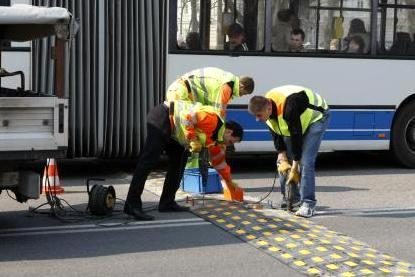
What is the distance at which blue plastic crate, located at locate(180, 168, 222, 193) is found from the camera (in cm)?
902

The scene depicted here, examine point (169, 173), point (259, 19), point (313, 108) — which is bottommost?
point (169, 173)

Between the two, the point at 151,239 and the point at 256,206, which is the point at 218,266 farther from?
the point at 256,206

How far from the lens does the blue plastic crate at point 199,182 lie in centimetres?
902

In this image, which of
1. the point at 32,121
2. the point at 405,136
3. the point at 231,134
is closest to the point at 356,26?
the point at 405,136

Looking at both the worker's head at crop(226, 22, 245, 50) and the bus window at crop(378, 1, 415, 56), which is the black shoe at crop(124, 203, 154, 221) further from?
the bus window at crop(378, 1, 415, 56)

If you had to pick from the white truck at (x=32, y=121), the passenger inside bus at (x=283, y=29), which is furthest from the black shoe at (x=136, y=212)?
the passenger inside bus at (x=283, y=29)

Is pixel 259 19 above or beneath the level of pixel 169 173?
above

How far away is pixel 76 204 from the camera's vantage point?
8453 mm

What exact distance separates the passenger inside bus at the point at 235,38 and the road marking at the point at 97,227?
3.41m

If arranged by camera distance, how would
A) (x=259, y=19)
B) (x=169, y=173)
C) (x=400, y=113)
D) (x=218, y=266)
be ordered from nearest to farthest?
(x=218, y=266)
(x=169, y=173)
(x=259, y=19)
(x=400, y=113)

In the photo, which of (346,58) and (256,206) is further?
(346,58)

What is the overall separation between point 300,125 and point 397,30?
429cm

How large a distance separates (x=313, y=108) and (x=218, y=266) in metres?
2.46

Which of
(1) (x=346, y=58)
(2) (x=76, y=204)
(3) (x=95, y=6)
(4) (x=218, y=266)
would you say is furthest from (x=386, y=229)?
(3) (x=95, y=6)
